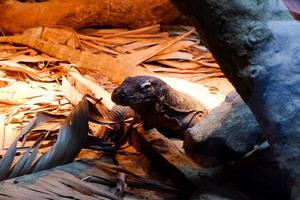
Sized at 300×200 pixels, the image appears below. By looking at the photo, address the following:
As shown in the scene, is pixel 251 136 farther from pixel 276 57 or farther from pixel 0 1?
pixel 0 1

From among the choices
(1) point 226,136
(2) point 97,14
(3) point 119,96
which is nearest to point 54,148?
(3) point 119,96

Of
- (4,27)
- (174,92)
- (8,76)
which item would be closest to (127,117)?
(174,92)

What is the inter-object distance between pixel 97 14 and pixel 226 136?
2.97m

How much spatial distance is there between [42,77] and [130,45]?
3.21ft

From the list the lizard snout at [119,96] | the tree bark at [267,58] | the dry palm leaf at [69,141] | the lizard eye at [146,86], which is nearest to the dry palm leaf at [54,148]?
the dry palm leaf at [69,141]

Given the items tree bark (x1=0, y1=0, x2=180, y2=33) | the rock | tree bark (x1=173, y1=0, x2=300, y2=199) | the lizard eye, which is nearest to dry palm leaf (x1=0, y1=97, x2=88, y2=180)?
the lizard eye

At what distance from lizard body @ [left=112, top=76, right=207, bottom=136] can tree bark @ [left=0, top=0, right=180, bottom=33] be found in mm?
2248

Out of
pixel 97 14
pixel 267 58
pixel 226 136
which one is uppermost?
pixel 267 58

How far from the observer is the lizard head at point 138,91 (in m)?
2.15

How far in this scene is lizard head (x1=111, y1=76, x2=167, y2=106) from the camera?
7.07ft

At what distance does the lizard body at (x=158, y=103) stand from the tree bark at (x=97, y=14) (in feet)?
7.37

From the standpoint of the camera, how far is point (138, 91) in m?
2.18

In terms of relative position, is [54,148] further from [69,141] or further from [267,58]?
[267,58]

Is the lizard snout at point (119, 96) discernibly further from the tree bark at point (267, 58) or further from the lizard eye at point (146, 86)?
the tree bark at point (267, 58)
